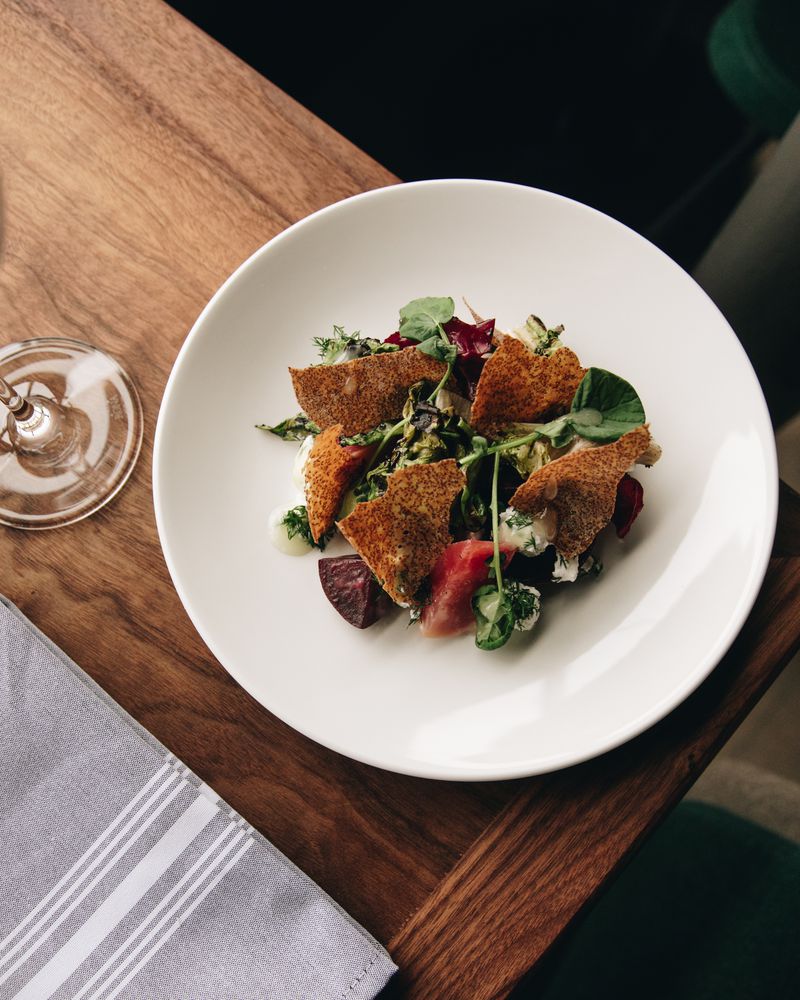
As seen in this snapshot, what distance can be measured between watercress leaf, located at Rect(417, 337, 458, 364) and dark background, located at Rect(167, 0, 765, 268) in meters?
1.22

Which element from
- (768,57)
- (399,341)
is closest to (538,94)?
(768,57)

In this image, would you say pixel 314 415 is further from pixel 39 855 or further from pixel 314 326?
pixel 39 855

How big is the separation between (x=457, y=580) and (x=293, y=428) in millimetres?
274

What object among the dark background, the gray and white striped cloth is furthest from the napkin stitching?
the dark background

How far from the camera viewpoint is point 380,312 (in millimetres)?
962

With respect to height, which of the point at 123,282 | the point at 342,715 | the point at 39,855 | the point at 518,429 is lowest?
the point at 39,855

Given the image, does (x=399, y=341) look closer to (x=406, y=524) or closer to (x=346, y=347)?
(x=346, y=347)

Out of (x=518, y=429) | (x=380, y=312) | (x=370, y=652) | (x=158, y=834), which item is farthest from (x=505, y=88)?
(x=158, y=834)

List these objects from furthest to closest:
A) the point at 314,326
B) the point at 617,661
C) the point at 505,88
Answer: the point at 505,88 < the point at 314,326 < the point at 617,661

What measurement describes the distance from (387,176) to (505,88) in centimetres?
114

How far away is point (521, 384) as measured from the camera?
0.82m

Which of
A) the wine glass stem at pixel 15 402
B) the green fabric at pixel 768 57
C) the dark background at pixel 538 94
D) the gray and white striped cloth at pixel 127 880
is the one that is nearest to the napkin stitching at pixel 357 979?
the gray and white striped cloth at pixel 127 880

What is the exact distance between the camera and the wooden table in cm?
82

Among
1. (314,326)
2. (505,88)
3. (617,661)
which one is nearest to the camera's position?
(617,661)
